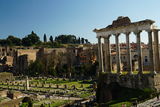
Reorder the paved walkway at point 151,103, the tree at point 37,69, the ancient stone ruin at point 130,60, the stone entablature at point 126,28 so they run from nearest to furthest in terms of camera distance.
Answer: the paved walkway at point 151,103 → the ancient stone ruin at point 130,60 → the stone entablature at point 126,28 → the tree at point 37,69

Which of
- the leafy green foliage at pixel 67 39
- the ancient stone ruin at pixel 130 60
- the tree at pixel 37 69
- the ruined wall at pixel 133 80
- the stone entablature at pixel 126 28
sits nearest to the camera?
the ruined wall at pixel 133 80

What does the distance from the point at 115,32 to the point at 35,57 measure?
46.2 metres

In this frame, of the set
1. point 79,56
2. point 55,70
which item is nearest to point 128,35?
point 55,70

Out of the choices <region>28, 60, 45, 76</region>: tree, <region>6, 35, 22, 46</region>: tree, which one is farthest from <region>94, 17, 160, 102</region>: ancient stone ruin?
<region>6, 35, 22, 46</region>: tree

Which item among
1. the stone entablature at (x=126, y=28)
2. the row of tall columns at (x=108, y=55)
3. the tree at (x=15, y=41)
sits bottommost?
the row of tall columns at (x=108, y=55)

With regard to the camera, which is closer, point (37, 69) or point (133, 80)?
point (133, 80)

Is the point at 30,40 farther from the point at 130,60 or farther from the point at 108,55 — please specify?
the point at 130,60

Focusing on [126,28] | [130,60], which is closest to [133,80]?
[130,60]

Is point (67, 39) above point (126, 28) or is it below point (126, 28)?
above

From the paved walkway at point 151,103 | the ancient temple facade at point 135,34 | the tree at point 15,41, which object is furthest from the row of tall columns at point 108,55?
the tree at point 15,41

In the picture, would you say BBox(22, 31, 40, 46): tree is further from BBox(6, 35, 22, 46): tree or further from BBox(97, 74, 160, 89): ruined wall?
BBox(97, 74, 160, 89): ruined wall

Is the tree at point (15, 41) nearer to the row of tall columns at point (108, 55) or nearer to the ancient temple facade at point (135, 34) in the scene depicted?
the ancient temple facade at point (135, 34)

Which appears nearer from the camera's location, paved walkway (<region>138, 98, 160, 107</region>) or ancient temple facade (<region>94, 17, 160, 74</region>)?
paved walkway (<region>138, 98, 160, 107</region>)

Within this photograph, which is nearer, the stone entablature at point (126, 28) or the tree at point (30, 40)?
the stone entablature at point (126, 28)
